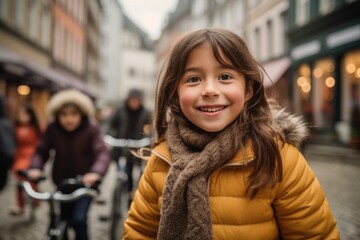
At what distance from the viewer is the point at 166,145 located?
6.50 feet

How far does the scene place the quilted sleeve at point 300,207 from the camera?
1740 mm

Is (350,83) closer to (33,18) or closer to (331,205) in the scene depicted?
(331,205)

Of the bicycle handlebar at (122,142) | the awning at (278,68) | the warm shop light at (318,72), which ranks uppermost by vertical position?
the awning at (278,68)

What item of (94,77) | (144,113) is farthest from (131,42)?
(144,113)

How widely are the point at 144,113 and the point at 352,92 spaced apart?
40.2ft

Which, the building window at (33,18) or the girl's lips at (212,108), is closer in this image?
the girl's lips at (212,108)

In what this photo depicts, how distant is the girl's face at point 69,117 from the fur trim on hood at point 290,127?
96.5 inches

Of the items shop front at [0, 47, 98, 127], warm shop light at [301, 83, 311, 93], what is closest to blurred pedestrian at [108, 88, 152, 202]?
shop front at [0, 47, 98, 127]

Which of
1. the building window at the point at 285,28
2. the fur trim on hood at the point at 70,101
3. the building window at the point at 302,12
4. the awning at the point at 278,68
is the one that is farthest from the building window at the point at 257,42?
the fur trim on hood at the point at 70,101

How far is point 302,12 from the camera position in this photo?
20.2 meters

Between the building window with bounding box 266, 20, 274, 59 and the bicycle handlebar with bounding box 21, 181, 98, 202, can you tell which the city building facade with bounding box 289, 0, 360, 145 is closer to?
the building window with bounding box 266, 20, 274, 59

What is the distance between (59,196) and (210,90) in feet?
6.91

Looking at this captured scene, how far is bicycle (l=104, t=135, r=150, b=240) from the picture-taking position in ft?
15.8

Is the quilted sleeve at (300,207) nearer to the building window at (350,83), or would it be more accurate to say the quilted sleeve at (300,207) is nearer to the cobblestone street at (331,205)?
the cobblestone street at (331,205)
